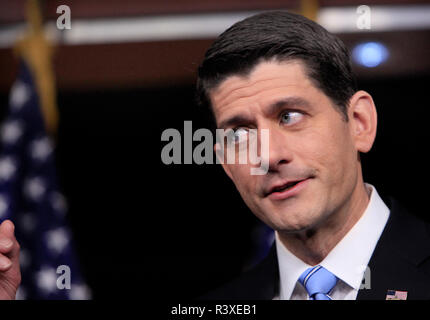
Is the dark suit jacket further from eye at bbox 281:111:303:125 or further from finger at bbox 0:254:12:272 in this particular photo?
finger at bbox 0:254:12:272

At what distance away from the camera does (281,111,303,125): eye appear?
3.90 feet

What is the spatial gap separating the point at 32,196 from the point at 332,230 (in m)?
1.33

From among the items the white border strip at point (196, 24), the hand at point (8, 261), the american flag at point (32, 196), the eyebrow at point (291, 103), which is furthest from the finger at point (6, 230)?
the american flag at point (32, 196)

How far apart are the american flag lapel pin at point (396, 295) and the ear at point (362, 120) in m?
0.32

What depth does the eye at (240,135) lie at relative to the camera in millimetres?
1231

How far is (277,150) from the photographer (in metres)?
1.16

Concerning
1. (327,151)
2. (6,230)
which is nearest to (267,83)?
(327,151)

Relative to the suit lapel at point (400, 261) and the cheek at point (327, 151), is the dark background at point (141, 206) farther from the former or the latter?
the suit lapel at point (400, 261)

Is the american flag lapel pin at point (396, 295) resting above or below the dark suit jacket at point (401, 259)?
below

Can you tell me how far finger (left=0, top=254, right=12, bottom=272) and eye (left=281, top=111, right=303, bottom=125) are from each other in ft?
2.22

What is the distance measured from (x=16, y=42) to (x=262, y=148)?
1326 mm

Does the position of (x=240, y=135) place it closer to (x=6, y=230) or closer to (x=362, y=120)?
(x=362, y=120)
